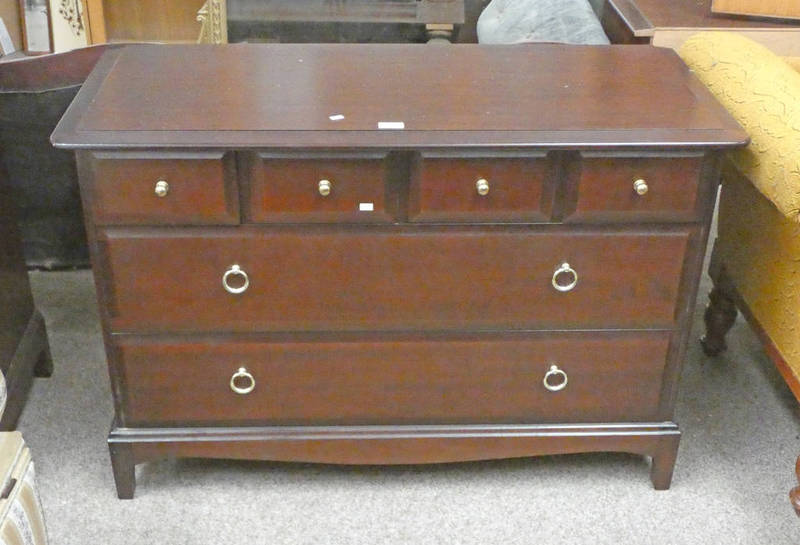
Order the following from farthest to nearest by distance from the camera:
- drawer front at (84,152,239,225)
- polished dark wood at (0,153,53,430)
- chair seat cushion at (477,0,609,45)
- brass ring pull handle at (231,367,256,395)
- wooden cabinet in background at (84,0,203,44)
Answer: wooden cabinet in background at (84,0,203,44), chair seat cushion at (477,0,609,45), polished dark wood at (0,153,53,430), brass ring pull handle at (231,367,256,395), drawer front at (84,152,239,225)

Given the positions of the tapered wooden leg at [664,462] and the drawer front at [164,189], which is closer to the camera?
the drawer front at [164,189]

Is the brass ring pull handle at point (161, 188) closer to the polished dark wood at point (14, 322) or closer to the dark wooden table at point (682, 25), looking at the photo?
the polished dark wood at point (14, 322)

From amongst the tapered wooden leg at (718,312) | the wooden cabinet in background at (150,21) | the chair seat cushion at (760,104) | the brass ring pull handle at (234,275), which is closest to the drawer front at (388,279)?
the brass ring pull handle at (234,275)

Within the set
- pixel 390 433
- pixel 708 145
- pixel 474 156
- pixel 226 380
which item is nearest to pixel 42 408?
pixel 226 380

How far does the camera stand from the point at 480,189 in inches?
61.1

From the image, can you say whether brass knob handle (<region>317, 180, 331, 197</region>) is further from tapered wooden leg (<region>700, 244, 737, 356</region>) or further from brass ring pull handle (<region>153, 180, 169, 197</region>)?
tapered wooden leg (<region>700, 244, 737, 356</region>)

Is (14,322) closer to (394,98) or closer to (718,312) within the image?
(394,98)

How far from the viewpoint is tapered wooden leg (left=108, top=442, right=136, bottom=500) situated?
1771 mm

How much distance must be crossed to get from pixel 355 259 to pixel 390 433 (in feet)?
1.23

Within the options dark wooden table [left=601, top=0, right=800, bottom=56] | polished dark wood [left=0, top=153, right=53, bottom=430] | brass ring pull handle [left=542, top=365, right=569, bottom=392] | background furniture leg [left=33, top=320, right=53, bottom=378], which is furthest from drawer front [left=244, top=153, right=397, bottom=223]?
dark wooden table [left=601, top=0, right=800, bottom=56]

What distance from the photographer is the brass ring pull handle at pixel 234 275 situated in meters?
1.62

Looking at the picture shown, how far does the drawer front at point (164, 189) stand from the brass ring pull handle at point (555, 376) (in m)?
0.64

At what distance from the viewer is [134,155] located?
1.50 metres

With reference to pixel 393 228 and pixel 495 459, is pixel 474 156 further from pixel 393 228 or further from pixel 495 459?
pixel 495 459
